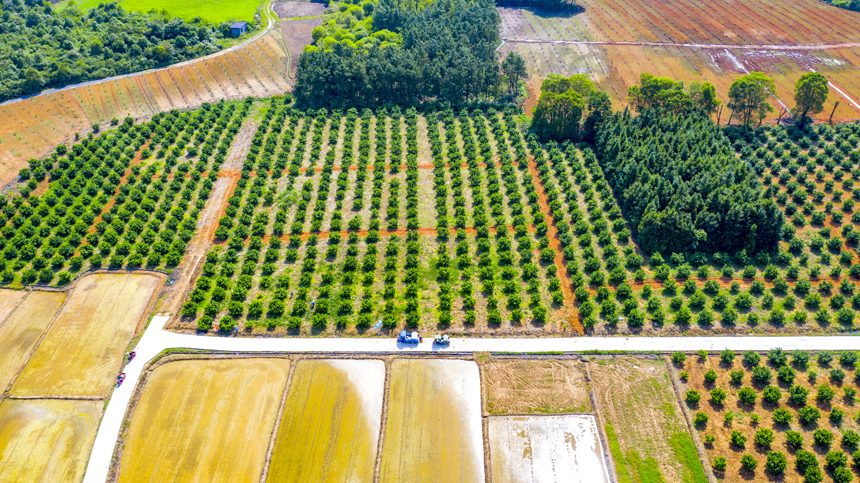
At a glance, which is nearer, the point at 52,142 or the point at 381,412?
the point at 381,412

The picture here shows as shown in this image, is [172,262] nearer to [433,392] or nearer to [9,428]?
[9,428]

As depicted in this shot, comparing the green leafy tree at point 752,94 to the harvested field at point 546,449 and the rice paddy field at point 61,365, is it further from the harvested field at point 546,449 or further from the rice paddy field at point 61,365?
the rice paddy field at point 61,365

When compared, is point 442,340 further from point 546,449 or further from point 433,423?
point 546,449

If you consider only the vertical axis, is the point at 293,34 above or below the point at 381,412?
above

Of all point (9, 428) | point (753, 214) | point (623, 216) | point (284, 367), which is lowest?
point (9, 428)

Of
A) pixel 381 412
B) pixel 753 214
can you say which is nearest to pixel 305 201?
Answer: pixel 381 412

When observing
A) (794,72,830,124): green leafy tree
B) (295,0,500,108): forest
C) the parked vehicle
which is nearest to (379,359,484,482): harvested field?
the parked vehicle

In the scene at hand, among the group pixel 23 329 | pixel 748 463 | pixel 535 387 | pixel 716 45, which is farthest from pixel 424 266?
pixel 716 45

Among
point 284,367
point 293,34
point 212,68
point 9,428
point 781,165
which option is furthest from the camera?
point 293,34
